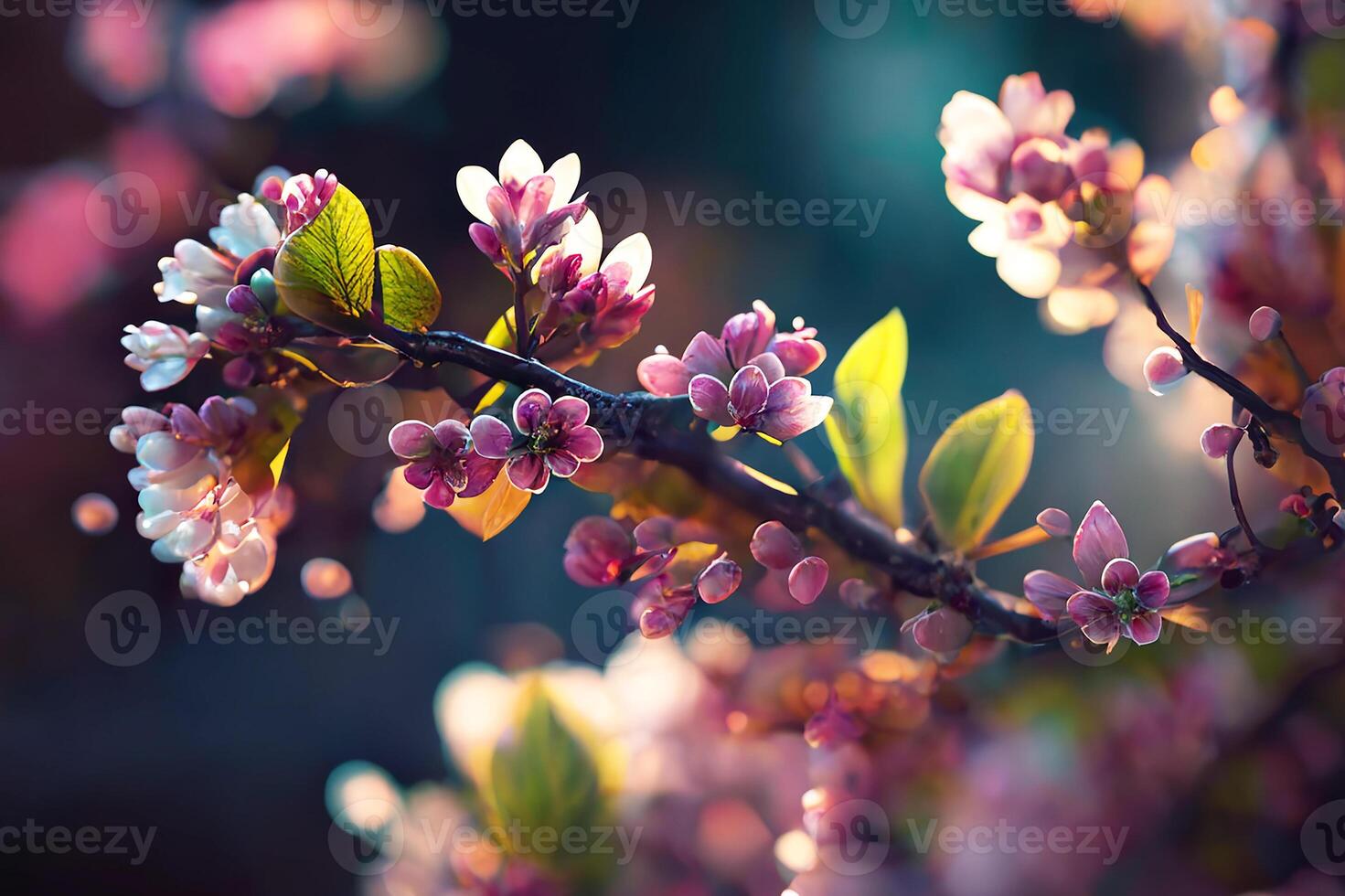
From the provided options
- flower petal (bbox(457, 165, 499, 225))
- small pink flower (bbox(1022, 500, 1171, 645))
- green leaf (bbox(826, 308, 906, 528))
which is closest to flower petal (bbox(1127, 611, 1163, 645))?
small pink flower (bbox(1022, 500, 1171, 645))

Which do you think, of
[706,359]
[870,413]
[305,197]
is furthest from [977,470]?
[305,197]

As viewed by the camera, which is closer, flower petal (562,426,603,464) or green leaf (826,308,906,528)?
flower petal (562,426,603,464)

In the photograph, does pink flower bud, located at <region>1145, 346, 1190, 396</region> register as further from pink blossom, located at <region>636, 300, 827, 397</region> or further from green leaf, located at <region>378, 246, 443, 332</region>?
green leaf, located at <region>378, 246, 443, 332</region>

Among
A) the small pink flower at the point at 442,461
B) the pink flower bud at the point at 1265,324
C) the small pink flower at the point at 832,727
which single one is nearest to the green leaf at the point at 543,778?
the small pink flower at the point at 832,727

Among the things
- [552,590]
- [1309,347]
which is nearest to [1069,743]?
[1309,347]

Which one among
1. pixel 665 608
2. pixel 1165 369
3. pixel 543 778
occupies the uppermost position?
pixel 1165 369

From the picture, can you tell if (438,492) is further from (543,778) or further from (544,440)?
(543,778)
